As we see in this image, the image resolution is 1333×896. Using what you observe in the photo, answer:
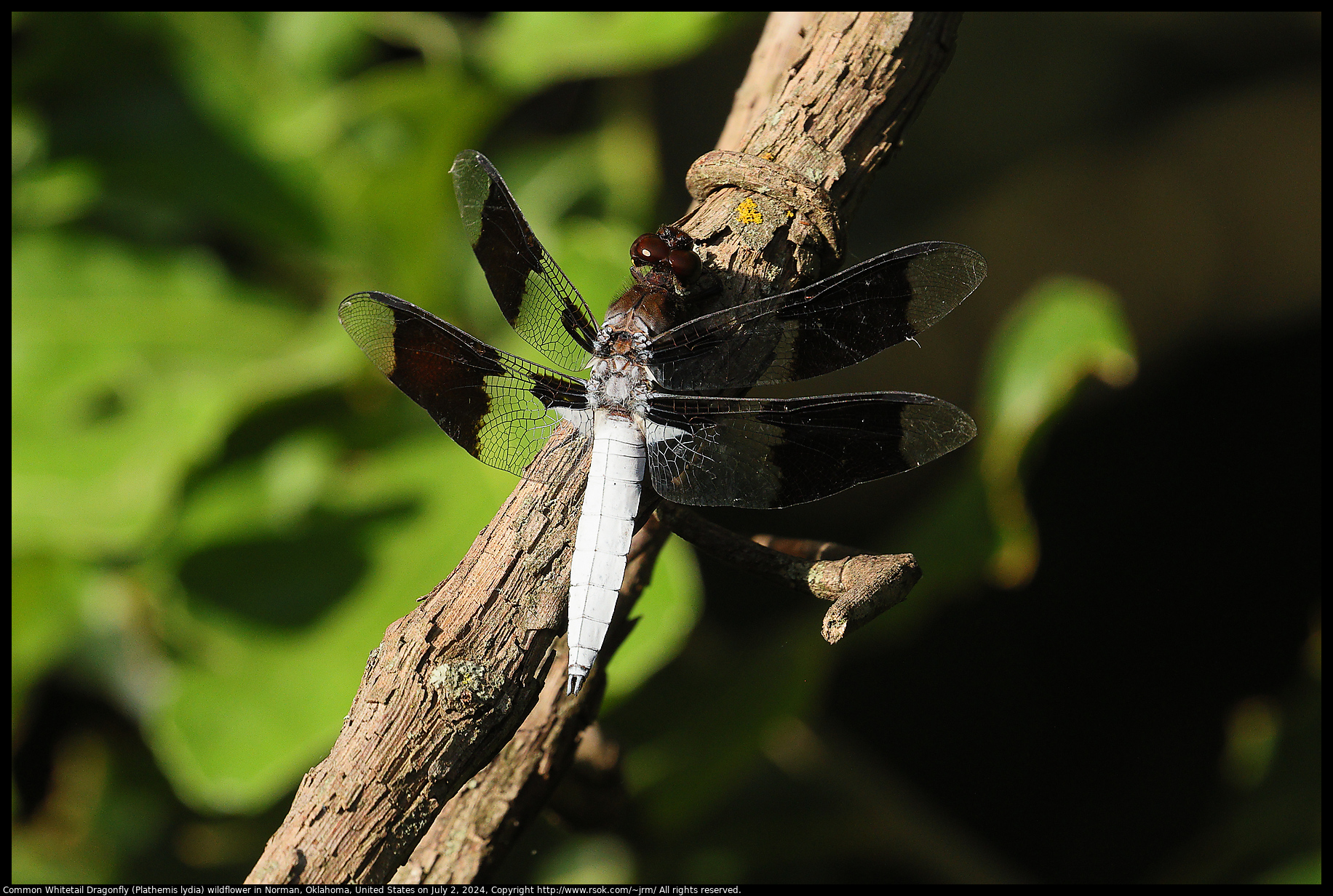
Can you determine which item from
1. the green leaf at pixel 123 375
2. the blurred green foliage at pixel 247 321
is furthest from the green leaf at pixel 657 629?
the green leaf at pixel 123 375

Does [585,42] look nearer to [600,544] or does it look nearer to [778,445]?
[778,445]

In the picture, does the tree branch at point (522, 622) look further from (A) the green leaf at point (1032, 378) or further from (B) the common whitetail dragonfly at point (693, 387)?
(A) the green leaf at point (1032, 378)

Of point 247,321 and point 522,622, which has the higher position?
point 247,321

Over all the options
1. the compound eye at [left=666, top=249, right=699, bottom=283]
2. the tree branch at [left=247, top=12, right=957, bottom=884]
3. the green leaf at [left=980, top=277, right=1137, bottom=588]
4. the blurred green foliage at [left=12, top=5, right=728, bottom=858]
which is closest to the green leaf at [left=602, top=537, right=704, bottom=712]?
the blurred green foliage at [left=12, top=5, right=728, bottom=858]

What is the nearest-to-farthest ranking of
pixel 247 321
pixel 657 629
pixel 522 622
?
pixel 522 622, pixel 657 629, pixel 247 321

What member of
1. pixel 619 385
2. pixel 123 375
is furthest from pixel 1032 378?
pixel 123 375

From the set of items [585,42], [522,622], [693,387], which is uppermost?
[585,42]

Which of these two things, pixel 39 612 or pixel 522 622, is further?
pixel 39 612

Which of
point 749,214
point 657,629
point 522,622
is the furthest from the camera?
point 657,629
